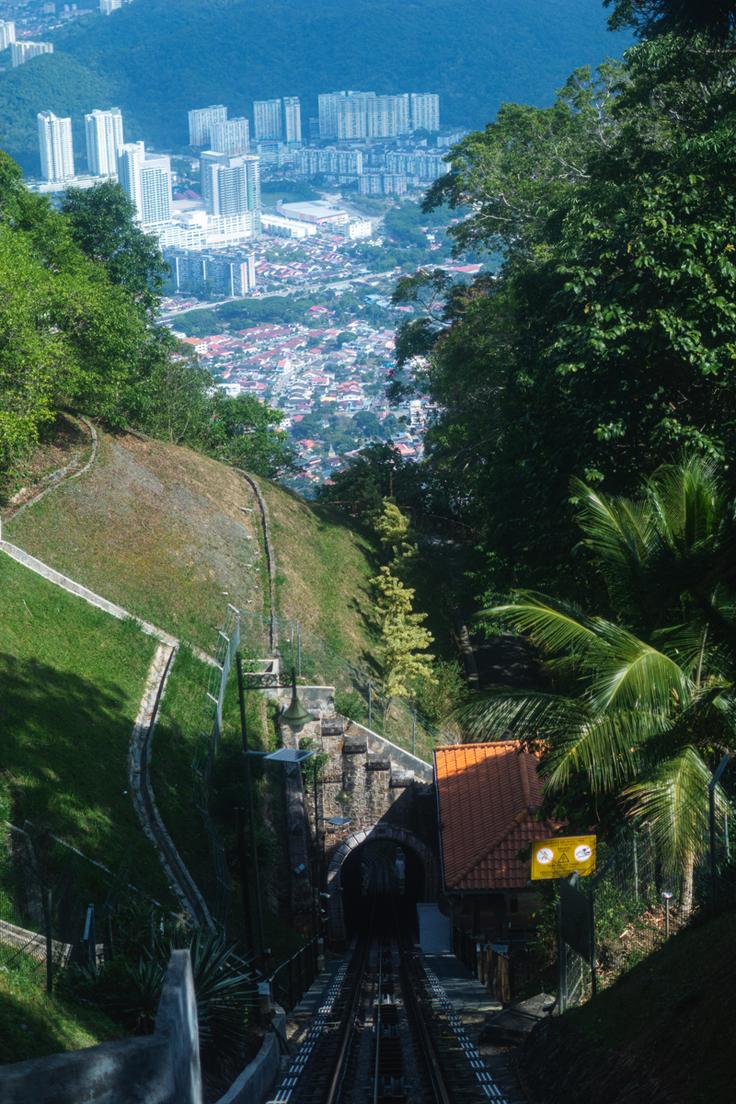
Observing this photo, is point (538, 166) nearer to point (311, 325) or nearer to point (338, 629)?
point (338, 629)

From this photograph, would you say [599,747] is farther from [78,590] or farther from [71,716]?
[78,590]

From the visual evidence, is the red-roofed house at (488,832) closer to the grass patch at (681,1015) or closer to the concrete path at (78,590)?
the concrete path at (78,590)

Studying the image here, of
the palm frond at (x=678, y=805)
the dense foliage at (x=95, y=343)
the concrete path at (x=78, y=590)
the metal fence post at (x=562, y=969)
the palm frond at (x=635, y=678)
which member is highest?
the dense foliage at (x=95, y=343)

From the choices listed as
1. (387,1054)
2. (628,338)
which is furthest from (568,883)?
(628,338)

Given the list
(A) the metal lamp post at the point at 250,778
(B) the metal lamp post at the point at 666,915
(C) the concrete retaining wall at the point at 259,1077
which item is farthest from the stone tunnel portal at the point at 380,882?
(B) the metal lamp post at the point at 666,915

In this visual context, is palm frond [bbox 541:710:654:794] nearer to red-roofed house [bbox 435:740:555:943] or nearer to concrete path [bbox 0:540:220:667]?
red-roofed house [bbox 435:740:555:943]
